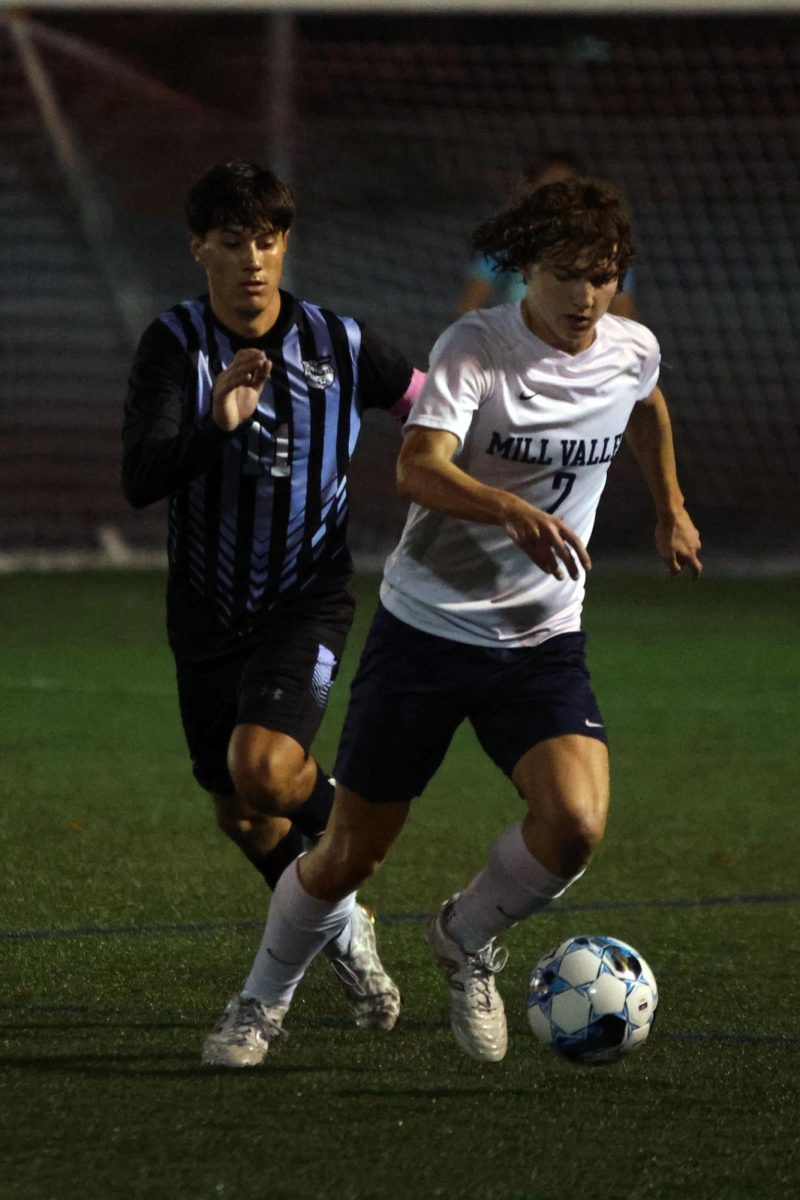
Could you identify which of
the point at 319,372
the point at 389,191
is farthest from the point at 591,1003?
the point at 389,191

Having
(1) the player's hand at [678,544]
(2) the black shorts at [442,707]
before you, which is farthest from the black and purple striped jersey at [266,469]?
(1) the player's hand at [678,544]

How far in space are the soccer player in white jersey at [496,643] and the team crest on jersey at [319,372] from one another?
66cm

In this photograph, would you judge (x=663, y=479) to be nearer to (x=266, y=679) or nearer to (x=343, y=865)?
(x=266, y=679)

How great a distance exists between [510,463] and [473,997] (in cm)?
103

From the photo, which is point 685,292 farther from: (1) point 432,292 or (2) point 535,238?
(2) point 535,238

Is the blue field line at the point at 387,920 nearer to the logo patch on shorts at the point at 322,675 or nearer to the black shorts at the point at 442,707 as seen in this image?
the logo patch on shorts at the point at 322,675

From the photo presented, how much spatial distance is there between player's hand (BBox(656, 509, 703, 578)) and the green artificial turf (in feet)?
3.07

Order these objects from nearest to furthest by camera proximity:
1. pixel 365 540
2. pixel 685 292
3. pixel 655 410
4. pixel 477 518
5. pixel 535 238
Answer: pixel 477 518, pixel 535 238, pixel 655 410, pixel 365 540, pixel 685 292

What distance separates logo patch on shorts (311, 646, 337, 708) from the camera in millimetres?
4453

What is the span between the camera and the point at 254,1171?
10.6ft

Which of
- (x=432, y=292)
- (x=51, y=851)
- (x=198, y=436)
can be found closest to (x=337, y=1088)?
(x=198, y=436)

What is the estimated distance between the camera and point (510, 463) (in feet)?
13.0

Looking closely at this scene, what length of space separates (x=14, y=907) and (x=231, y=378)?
1.89m

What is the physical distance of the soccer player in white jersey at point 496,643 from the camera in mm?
3850
